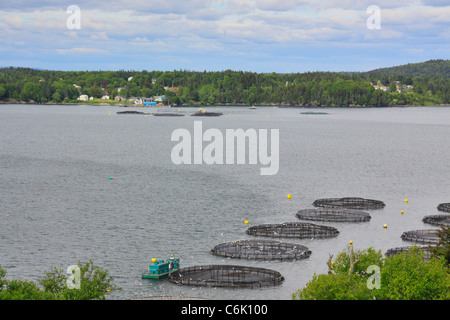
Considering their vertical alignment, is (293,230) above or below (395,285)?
below

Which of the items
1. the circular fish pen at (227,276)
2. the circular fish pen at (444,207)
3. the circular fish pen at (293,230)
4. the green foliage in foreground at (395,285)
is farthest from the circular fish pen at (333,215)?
the green foliage in foreground at (395,285)

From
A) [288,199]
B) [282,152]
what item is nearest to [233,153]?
[282,152]

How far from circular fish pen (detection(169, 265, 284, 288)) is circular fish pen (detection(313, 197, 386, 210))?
35949 mm

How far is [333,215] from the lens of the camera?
87688mm

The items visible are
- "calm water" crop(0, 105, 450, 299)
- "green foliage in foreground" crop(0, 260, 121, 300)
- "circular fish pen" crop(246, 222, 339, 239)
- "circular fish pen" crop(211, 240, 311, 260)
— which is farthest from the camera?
"circular fish pen" crop(246, 222, 339, 239)

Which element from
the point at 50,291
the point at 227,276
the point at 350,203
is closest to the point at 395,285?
the point at 227,276

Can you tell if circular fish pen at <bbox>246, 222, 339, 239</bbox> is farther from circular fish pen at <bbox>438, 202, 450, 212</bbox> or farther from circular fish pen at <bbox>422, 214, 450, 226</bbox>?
circular fish pen at <bbox>438, 202, 450, 212</bbox>

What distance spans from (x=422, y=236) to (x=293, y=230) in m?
16.1

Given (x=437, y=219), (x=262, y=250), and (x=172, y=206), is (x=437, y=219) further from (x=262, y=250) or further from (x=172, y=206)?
(x=172, y=206)

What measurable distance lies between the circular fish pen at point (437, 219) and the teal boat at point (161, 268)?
40486 millimetres

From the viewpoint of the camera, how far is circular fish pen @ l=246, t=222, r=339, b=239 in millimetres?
76875

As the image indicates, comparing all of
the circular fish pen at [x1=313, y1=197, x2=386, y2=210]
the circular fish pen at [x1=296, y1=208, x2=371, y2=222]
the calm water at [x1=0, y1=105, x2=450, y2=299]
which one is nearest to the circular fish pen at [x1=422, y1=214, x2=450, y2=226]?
the calm water at [x1=0, y1=105, x2=450, y2=299]

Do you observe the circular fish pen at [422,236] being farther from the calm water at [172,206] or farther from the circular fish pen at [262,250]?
the circular fish pen at [262,250]
